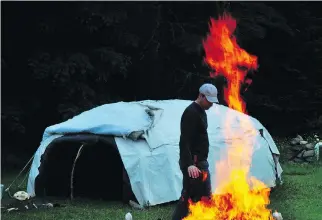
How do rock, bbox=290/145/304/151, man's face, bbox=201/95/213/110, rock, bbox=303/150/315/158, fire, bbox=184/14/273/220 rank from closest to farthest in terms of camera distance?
man's face, bbox=201/95/213/110 → fire, bbox=184/14/273/220 → rock, bbox=303/150/315/158 → rock, bbox=290/145/304/151

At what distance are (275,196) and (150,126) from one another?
9.06 ft

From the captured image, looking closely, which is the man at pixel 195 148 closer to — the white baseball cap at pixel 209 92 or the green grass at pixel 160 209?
the white baseball cap at pixel 209 92

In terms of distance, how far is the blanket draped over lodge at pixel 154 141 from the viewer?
32.6ft

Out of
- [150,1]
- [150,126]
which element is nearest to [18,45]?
[150,1]

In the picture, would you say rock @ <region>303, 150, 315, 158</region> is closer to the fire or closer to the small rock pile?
the small rock pile

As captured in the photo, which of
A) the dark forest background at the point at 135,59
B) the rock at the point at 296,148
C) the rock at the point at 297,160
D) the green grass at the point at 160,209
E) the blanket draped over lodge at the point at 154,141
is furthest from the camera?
the rock at the point at 296,148

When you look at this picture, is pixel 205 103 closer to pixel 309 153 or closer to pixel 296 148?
pixel 309 153

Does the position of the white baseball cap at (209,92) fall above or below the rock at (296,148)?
above

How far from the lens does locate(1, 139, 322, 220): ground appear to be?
9117mm

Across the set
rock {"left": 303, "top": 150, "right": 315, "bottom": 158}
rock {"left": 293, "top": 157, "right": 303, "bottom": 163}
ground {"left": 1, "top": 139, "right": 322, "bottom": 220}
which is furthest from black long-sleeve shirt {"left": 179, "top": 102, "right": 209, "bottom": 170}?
rock {"left": 303, "top": 150, "right": 315, "bottom": 158}

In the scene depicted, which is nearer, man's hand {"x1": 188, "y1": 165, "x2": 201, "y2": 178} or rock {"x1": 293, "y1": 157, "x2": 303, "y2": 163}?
man's hand {"x1": 188, "y1": 165, "x2": 201, "y2": 178}

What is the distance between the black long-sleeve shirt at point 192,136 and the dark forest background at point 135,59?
10.00 m

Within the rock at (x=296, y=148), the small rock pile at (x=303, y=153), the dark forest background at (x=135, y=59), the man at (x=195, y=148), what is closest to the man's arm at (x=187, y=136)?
the man at (x=195, y=148)

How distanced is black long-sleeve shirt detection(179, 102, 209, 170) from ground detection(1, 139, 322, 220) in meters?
2.61
